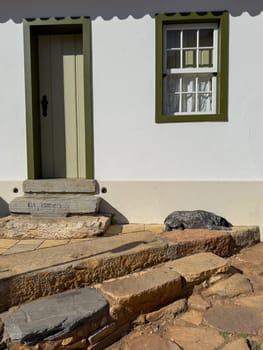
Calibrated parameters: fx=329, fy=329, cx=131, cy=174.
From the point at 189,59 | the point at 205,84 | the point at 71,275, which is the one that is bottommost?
the point at 71,275

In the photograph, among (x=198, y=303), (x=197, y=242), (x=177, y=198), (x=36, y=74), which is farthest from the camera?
(x=36, y=74)

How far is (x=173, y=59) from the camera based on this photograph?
435 cm

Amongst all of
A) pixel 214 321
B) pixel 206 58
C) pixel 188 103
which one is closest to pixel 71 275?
pixel 214 321

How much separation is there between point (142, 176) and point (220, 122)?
1220mm

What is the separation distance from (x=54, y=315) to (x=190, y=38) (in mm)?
3697

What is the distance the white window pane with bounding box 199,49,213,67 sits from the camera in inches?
170

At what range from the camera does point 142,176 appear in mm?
4344

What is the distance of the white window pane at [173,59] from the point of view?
4.33m

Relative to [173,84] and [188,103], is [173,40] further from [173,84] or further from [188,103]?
[188,103]

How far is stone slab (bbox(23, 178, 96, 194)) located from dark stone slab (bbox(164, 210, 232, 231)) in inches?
43.6

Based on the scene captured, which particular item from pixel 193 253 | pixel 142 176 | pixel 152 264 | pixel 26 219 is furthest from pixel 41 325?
pixel 142 176

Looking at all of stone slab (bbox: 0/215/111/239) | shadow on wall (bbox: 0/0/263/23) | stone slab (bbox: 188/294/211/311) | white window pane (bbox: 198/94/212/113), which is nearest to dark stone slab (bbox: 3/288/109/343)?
stone slab (bbox: 188/294/211/311)

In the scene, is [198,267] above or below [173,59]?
below

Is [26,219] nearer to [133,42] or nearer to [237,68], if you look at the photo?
[133,42]
